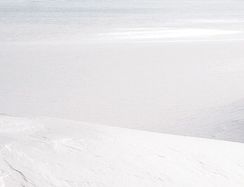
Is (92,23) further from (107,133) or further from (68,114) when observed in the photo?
(107,133)

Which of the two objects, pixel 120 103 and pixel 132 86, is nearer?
pixel 120 103

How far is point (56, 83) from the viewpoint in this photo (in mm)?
8484

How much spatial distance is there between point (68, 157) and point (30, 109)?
14.7 ft

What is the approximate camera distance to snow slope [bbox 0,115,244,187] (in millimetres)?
2355

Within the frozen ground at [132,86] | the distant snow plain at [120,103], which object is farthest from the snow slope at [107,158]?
the frozen ground at [132,86]

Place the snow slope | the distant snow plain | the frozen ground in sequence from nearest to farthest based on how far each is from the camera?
1. the snow slope
2. the distant snow plain
3. the frozen ground

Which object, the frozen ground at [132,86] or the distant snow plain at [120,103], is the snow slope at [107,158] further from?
the frozen ground at [132,86]

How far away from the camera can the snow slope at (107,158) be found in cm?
236

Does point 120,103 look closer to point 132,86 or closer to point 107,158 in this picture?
point 132,86

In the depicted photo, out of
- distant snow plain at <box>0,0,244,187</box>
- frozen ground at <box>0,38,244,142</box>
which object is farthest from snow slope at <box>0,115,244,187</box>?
frozen ground at <box>0,38,244,142</box>

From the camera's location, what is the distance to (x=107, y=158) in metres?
2.63

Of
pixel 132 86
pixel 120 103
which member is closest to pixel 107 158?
pixel 120 103

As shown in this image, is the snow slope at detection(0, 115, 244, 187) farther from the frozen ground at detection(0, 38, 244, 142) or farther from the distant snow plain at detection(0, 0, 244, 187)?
the frozen ground at detection(0, 38, 244, 142)

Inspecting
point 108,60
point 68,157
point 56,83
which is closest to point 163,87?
point 56,83
